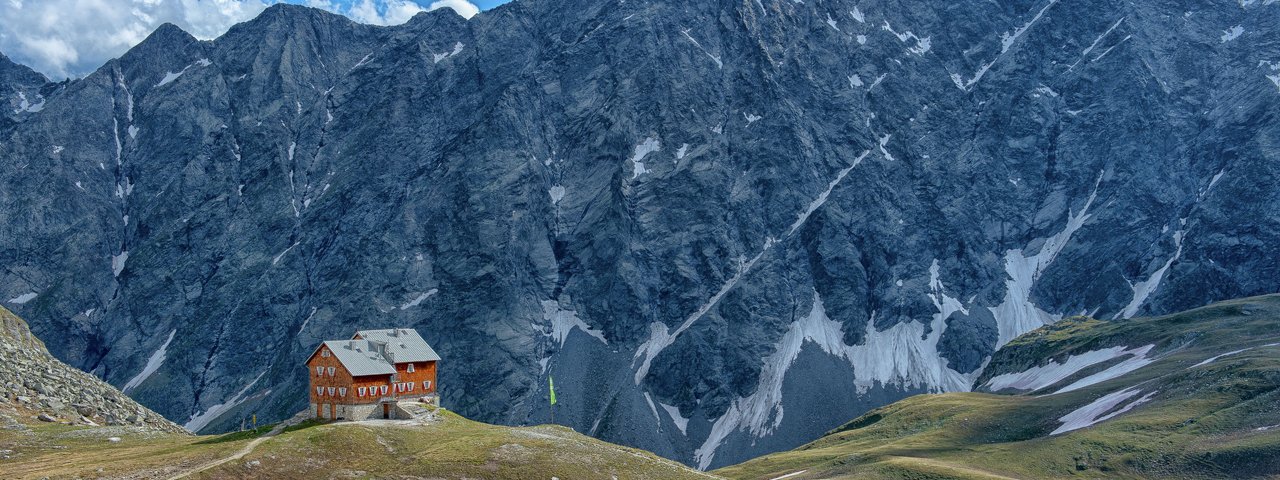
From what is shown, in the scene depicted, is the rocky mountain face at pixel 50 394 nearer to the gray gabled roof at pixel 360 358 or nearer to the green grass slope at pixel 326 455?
the green grass slope at pixel 326 455

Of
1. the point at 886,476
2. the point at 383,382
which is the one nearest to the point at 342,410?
the point at 383,382

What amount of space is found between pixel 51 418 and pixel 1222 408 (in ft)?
409

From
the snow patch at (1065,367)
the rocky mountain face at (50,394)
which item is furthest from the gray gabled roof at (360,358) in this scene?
the snow patch at (1065,367)

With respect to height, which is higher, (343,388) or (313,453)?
(343,388)

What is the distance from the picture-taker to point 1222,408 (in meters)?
119

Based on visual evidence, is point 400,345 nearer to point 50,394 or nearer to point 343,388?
point 343,388

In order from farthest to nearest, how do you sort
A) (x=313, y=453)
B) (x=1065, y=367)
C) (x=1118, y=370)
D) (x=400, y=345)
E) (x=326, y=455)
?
1. (x=1065, y=367)
2. (x=1118, y=370)
3. (x=400, y=345)
4. (x=326, y=455)
5. (x=313, y=453)

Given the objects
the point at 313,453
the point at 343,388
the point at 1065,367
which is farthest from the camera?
the point at 1065,367

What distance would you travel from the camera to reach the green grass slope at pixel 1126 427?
10969 cm

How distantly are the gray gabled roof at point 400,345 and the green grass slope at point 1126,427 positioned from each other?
55135 millimetres

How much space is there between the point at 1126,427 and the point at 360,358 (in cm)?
8873

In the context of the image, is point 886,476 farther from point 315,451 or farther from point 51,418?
point 51,418

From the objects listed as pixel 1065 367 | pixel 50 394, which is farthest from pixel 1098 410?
pixel 50 394

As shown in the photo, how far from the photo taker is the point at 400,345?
352 feet
